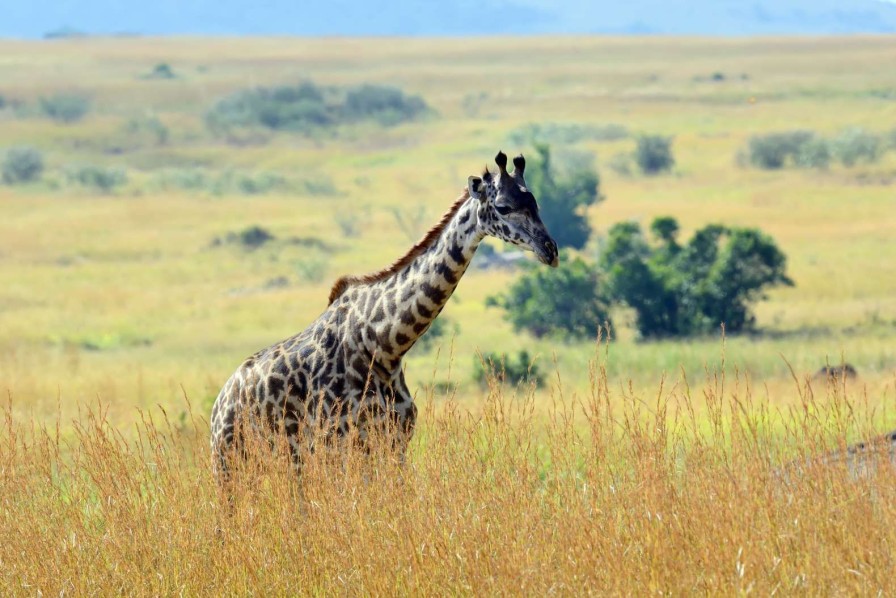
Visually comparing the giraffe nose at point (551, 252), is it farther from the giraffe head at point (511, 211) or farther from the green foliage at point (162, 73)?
the green foliage at point (162, 73)

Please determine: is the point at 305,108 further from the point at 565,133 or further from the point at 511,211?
the point at 511,211

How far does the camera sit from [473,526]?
6605 millimetres

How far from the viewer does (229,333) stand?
92.9ft

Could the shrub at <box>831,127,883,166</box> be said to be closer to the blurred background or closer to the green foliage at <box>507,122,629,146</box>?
the blurred background

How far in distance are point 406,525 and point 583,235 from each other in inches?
1278

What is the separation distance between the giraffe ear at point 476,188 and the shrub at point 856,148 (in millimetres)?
49591

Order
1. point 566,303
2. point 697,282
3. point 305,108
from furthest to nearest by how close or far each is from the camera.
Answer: point 305,108, point 566,303, point 697,282

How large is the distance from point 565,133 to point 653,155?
615 inches

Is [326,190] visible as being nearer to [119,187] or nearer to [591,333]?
[119,187]

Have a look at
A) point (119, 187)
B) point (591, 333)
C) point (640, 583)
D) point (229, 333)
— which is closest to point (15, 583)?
point (640, 583)

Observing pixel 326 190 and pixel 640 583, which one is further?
pixel 326 190

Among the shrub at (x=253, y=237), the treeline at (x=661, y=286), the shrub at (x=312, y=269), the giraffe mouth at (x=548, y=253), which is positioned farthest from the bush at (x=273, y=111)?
the giraffe mouth at (x=548, y=253)

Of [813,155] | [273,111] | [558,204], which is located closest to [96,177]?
[558,204]

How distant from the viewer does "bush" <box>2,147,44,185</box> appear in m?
58.2
